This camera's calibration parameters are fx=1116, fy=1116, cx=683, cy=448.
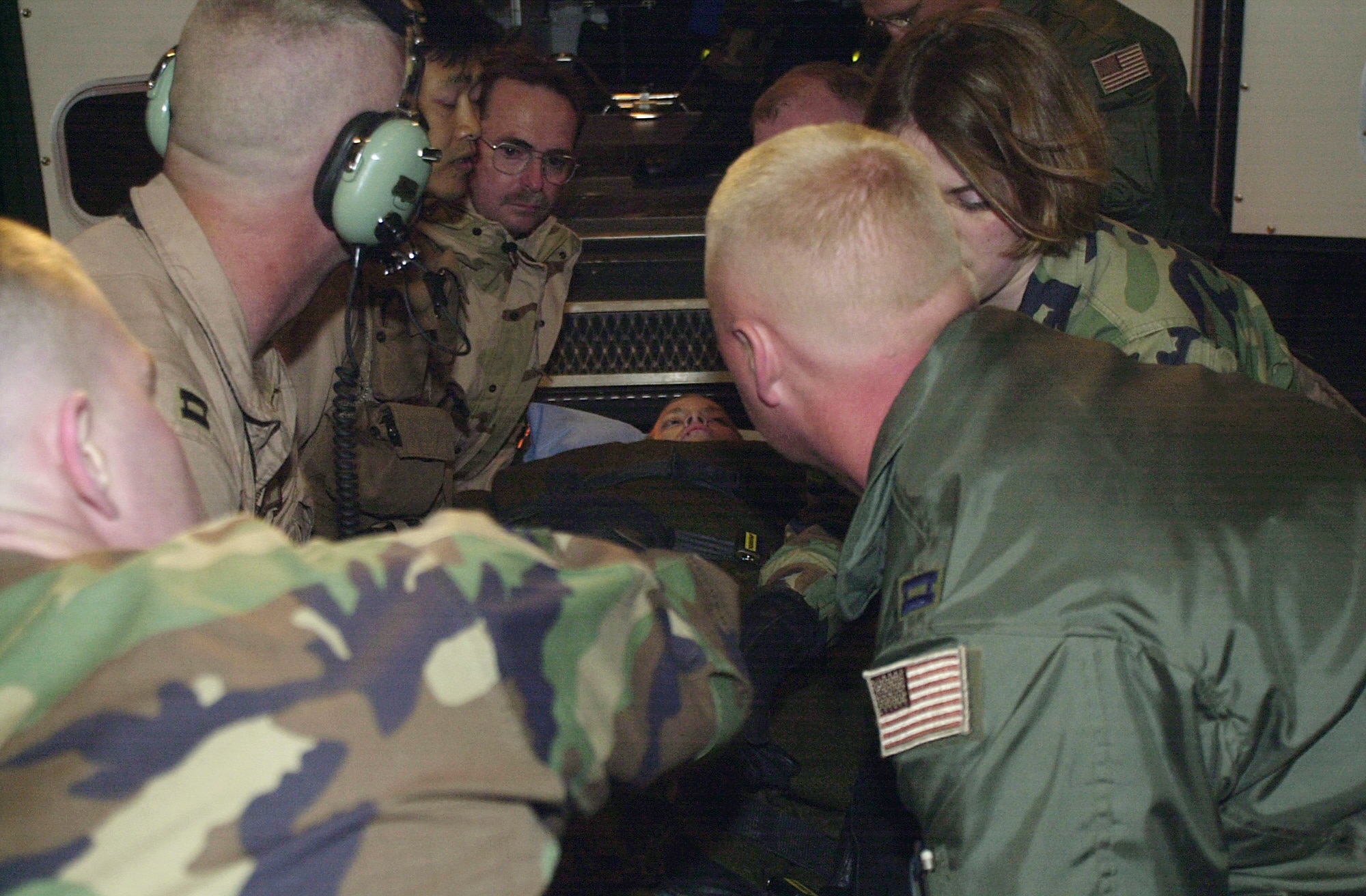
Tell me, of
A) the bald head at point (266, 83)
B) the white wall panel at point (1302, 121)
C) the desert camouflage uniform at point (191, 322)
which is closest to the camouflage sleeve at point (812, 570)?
the desert camouflage uniform at point (191, 322)

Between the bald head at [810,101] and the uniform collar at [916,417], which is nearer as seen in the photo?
the uniform collar at [916,417]

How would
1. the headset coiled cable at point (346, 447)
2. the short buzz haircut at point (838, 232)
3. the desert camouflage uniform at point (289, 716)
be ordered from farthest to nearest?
the headset coiled cable at point (346, 447) → the short buzz haircut at point (838, 232) → the desert camouflage uniform at point (289, 716)

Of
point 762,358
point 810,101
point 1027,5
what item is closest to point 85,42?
point 810,101

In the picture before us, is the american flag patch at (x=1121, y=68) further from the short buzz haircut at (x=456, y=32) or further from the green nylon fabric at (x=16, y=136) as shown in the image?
the green nylon fabric at (x=16, y=136)

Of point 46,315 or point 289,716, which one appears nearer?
point 289,716

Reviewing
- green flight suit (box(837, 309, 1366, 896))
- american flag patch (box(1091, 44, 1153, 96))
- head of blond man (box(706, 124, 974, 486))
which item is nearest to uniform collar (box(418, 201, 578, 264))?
american flag patch (box(1091, 44, 1153, 96))

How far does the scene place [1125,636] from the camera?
95 cm

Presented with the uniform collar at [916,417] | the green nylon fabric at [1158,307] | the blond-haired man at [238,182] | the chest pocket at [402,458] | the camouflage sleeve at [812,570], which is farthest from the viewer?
the chest pocket at [402,458]

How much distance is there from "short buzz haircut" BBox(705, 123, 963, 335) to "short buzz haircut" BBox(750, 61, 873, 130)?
125 cm

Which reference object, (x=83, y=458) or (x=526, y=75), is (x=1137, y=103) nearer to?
(x=526, y=75)

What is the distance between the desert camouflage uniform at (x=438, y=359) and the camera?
224 centimetres

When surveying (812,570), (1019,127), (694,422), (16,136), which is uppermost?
(1019,127)

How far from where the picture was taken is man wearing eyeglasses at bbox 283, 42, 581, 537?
2439mm

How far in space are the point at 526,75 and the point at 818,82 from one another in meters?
0.78
